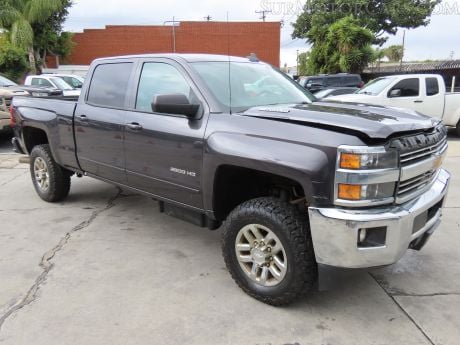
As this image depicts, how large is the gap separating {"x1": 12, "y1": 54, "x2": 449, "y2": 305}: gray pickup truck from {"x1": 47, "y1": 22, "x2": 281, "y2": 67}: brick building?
89.2 ft

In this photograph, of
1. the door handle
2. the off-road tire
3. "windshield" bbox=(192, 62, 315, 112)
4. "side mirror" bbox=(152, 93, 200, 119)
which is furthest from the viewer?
the off-road tire

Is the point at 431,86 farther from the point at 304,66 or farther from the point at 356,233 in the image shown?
the point at 304,66

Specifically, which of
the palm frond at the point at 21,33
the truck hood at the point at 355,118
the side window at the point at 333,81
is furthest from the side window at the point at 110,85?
the palm frond at the point at 21,33

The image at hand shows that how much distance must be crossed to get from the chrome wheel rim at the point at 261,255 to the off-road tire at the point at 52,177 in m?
3.23

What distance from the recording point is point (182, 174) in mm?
3756

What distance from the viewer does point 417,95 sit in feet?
38.3

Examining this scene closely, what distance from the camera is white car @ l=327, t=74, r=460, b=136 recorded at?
1130 cm

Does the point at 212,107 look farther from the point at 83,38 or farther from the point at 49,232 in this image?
the point at 83,38

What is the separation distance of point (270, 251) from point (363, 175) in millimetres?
915

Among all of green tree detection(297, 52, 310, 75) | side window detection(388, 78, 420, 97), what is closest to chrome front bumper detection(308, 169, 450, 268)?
side window detection(388, 78, 420, 97)

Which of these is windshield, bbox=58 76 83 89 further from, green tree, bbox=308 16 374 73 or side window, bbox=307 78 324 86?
green tree, bbox=308 16 374 73

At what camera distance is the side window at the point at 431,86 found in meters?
11.8

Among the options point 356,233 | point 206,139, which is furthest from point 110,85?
point 356,233

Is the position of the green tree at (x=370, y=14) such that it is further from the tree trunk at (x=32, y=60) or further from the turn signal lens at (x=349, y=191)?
the turn signal lens at (x=349, y=191)
